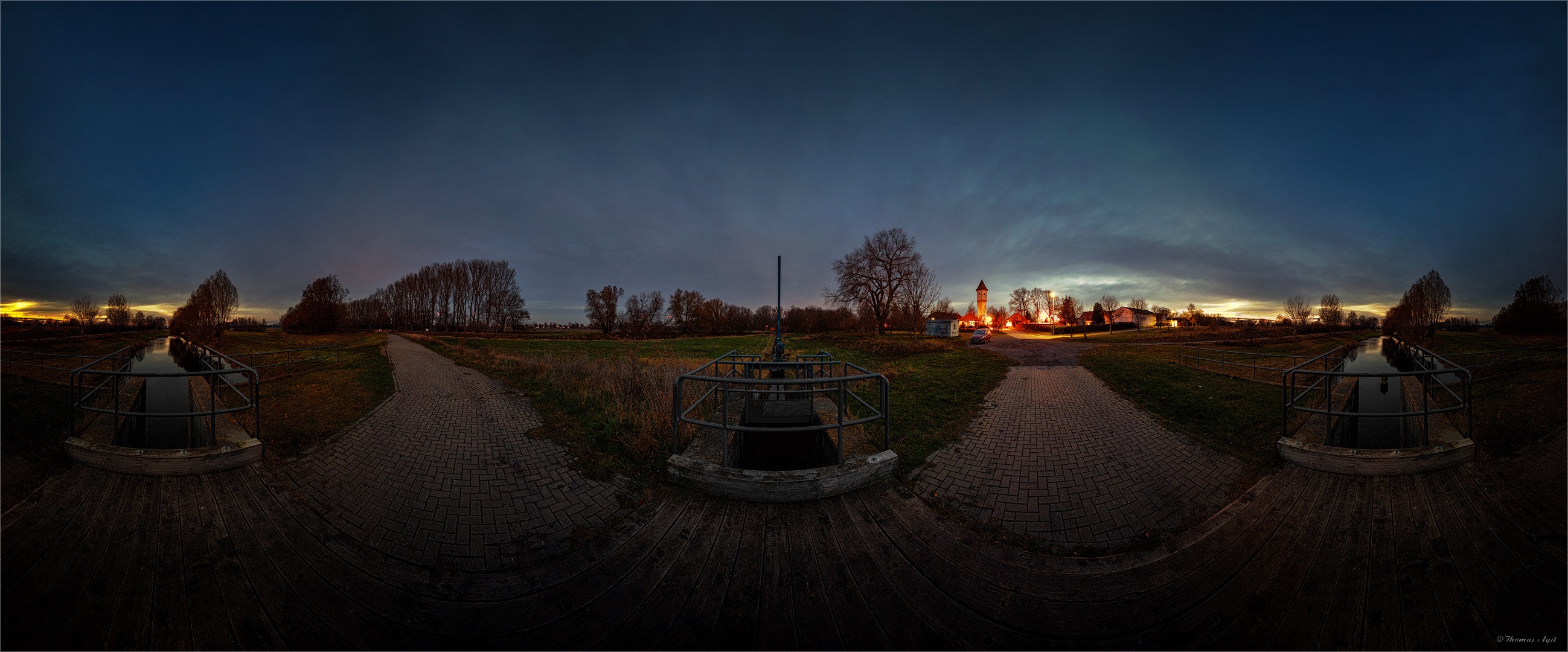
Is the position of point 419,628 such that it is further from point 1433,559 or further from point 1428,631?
point 1433,559

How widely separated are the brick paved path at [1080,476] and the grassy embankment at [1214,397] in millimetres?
359

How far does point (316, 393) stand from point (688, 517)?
30.7 ft

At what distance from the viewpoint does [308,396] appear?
764 centimetres

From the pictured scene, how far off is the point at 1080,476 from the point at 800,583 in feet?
11.9

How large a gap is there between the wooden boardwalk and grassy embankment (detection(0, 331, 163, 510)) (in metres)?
0.51

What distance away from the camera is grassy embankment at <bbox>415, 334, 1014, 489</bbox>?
531 cm

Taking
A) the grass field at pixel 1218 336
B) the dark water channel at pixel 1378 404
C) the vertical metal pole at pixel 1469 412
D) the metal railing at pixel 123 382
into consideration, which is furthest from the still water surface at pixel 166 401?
the grass field at pixel 1218 336

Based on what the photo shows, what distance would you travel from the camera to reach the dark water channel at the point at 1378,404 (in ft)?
21.6

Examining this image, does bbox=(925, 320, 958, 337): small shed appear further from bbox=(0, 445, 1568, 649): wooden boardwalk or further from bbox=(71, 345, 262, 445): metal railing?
bbox=(71, 345, 262, 445): metal railing

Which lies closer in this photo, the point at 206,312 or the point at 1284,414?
the point at 1284,414

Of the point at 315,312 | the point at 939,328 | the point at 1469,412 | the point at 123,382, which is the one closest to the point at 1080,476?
the point at 1469,412

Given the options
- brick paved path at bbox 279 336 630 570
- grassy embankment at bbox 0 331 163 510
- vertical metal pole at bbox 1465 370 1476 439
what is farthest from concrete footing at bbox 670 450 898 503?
vertical metal pole at bbox 1465 370 1476 439

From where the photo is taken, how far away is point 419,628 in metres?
2.72

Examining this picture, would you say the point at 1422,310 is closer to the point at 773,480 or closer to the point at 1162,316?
the point at 773,480
